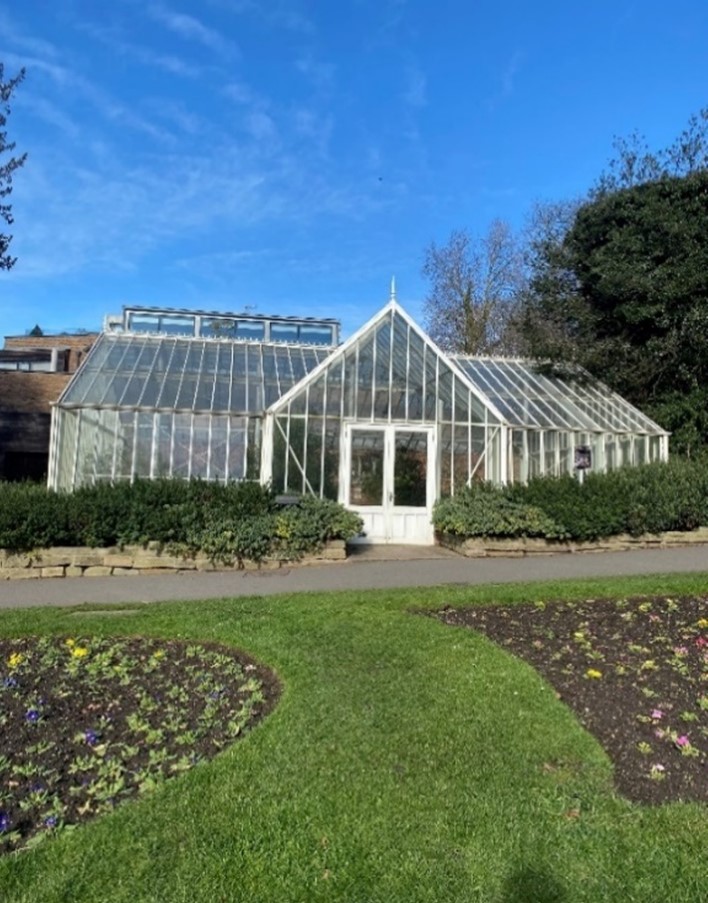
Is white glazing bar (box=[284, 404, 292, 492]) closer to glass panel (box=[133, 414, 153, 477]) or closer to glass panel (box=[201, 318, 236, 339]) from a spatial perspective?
glass panel (box=[133, 414, 153, 477])

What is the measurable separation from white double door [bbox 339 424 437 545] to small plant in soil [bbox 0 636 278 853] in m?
8.72

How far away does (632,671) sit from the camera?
527 cm

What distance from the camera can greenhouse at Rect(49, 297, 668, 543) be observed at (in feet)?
46.7

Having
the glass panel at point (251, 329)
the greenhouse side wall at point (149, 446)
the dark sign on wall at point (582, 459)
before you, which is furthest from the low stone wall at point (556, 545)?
the glass panel at point (251, 329)

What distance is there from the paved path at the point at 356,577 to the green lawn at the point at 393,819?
458 cm

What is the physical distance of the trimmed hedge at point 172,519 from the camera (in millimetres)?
10719

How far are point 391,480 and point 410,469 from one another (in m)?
0.52

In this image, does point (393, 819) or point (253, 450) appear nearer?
point (393, 819)

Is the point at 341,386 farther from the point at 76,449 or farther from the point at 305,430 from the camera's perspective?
the point at 76,449

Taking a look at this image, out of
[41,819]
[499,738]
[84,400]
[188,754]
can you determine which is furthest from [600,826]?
[84,400]

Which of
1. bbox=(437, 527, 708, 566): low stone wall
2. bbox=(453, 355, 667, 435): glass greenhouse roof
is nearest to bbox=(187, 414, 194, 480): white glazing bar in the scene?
bbox=(437, 527, 708, 566): low stone wall

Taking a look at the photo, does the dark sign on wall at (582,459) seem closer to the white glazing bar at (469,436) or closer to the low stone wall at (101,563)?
the white glazing bar at (469,436)

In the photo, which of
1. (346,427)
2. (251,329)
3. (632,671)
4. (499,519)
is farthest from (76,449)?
(251,329)

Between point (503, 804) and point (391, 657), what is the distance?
7.76 feet
